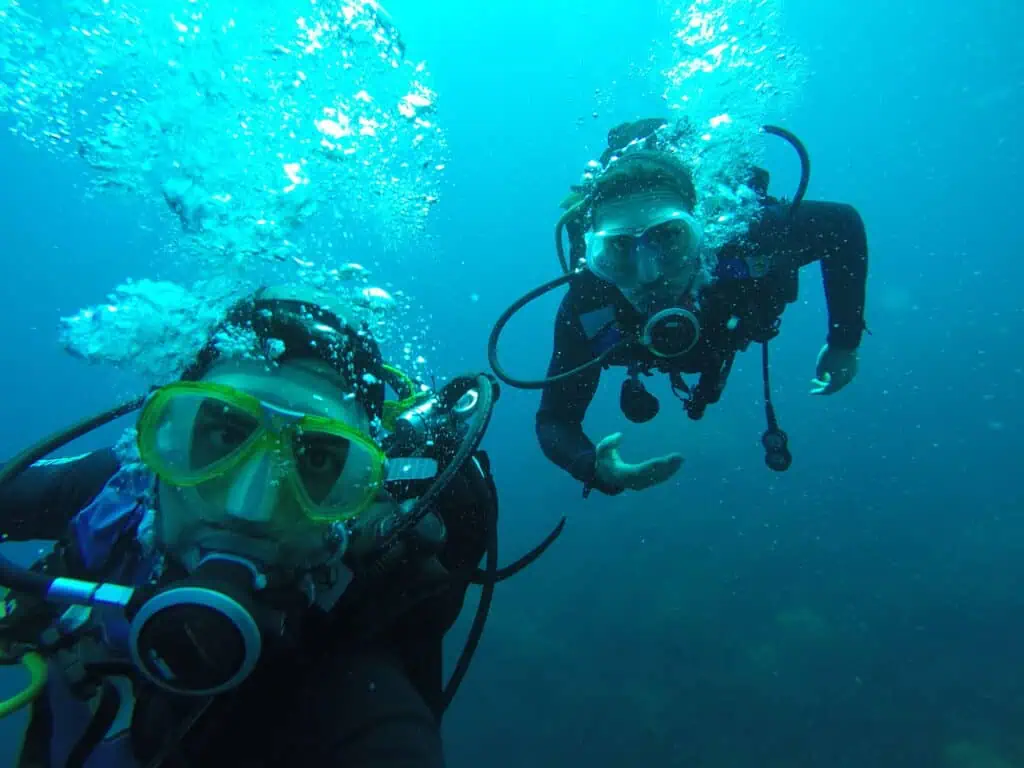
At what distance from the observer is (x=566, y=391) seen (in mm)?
4871

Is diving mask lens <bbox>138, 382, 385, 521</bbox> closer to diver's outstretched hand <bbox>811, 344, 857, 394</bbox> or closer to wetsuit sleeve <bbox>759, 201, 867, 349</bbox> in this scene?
wetsuit sleeve <bbox>759, 201, 867, 349</bbox>

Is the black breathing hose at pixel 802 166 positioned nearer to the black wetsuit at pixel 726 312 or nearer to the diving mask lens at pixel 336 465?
the black wetsuit at pixel 726 312

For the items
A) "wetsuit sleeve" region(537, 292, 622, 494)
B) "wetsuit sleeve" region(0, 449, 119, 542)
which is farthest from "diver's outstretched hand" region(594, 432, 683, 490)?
"wetsuit sleeve" region(0, 449, 119, 542)

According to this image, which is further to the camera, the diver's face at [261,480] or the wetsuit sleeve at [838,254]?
the wetsuit sleeve at [838,254]

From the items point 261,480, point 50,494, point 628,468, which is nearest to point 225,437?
point 261,480

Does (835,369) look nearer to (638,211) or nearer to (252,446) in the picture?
(638,211)

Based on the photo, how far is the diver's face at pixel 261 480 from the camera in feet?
6.38

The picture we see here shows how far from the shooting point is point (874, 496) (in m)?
23.1

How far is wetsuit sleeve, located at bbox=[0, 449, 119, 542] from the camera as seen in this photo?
2.87m

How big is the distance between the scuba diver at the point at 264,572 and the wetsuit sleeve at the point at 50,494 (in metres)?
0.41

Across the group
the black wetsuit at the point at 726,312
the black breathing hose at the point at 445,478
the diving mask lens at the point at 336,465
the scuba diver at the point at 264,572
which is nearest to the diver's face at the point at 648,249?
the black wetsuit at the point at 726,312

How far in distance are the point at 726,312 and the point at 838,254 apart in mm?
1618

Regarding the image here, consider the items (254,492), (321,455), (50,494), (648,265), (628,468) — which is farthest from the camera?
(648,265)

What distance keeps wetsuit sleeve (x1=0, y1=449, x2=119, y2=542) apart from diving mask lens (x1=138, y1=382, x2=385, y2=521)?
1.20m
